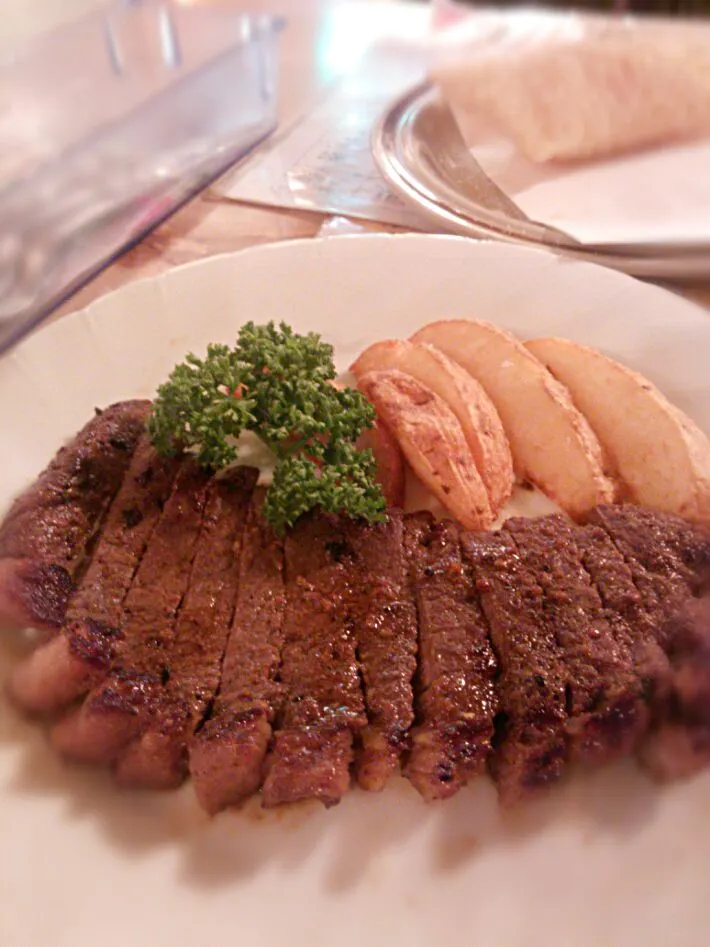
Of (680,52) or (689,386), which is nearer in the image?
(680,52)

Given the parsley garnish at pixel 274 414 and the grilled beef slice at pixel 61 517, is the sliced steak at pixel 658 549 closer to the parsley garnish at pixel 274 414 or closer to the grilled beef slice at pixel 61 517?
the parsley garnish at pixel 274 414

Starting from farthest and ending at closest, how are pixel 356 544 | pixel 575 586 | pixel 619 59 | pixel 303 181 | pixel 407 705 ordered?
pixel 303 181 < pixel 619 59 < pixel 356 544 < pixel 575 586 < pixel 407 705

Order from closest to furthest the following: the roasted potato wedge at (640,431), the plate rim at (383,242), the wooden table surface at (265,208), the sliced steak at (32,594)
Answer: the sliced steak at (32,594)
the roasted potato wedge at (640,431)
the plate rim at (383,242)
the wooden table surface at (265,208)

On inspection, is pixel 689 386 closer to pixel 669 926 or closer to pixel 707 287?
pixel 707 287

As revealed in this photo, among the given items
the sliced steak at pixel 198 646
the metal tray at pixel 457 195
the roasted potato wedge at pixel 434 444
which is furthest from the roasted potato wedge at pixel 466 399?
the metal tray at pixel 457 195

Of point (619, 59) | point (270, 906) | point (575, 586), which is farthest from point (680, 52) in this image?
point (270, 906)

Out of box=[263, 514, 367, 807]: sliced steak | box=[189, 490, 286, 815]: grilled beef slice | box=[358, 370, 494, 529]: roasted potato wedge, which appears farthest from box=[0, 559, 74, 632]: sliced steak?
box=[358, 370, 494, 529]: roasted potato wedge

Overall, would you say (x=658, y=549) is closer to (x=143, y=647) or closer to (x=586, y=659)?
(x=586, y=659)
